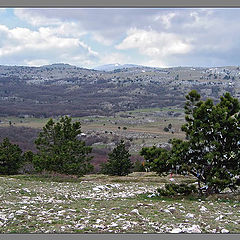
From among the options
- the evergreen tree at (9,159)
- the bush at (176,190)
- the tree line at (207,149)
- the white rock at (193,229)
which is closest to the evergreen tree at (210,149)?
the tree line at (207,149)

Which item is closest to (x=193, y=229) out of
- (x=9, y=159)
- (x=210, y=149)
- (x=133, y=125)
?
(x=210, y=149)

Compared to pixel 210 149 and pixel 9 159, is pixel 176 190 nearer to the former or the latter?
pixel 210 149

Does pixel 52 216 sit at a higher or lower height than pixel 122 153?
higher

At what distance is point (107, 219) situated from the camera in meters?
9.36

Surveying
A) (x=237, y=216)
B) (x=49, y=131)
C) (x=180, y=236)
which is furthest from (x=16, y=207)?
(x=49, y=131)

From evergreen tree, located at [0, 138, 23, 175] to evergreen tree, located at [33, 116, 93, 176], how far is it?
8322mm

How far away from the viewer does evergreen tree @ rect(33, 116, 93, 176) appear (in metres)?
27.8

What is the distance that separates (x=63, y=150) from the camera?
92.6ft

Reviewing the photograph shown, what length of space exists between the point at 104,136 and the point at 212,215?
4437 inches

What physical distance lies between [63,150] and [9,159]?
1120cm

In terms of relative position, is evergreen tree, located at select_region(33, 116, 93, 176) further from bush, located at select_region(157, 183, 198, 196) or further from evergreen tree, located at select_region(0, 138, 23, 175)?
bush, located at select_region(157, 183, 198, 196)

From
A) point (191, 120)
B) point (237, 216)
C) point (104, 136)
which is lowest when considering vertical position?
point (104, 136)

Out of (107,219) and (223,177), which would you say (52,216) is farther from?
(223,177)

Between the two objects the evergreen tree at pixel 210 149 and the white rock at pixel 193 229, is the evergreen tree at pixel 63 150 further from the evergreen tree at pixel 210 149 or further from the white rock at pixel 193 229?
the white rock at pixel 193 229
